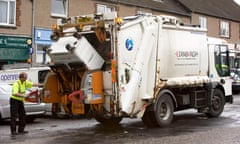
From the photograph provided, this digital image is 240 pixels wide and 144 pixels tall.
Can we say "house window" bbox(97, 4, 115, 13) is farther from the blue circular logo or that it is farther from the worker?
the blue circular logo

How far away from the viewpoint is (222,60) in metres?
15.4

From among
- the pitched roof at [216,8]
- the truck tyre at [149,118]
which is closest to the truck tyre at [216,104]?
the truck tyre at [149,118]

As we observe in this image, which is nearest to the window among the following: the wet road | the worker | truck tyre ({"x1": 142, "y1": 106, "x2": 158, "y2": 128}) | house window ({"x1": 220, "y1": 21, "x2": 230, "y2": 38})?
the wet road

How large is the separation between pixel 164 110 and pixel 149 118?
581mm

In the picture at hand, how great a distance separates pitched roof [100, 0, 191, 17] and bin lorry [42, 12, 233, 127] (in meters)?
15.0

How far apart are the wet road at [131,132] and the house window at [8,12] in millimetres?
8990

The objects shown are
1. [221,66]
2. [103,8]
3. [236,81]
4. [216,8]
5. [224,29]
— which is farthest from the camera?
[216,8]

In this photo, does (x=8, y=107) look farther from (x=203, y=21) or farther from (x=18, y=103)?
(x=203, y=21)

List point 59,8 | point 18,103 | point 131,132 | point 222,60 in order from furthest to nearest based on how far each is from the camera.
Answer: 1. point 59,8
2. point 222,60
3. point 18,103
4. point 131,132

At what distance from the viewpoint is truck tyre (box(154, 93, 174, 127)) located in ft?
40.1

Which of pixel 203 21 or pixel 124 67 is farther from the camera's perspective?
pixel 203 21

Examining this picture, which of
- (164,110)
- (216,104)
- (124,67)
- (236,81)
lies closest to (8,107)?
(124,67)

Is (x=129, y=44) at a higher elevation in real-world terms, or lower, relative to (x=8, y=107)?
higher

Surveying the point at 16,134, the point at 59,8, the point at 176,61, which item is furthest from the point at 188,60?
the point at 59,8
